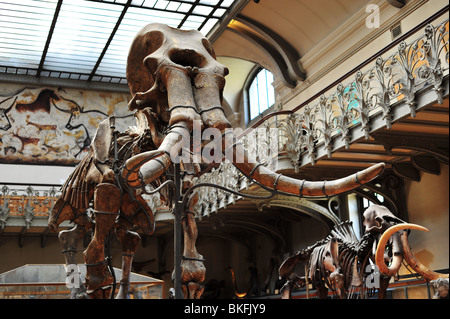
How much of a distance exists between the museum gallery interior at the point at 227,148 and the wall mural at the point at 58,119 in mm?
73

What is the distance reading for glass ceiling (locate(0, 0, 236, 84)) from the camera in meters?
15.6

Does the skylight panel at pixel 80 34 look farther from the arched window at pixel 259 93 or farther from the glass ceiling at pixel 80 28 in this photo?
the arched window at pixel 259 93

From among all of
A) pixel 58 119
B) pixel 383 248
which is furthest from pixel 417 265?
pixel 58 119

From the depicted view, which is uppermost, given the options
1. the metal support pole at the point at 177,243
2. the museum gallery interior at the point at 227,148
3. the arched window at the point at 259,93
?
the arched window at the point at 259,93

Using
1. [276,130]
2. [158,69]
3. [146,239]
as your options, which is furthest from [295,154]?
[146,239]

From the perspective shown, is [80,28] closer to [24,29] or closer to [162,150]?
[24,29]

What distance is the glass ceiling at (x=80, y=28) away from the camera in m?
15.6

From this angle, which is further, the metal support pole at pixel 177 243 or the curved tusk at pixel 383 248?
the curved tusk at pixel 383 248

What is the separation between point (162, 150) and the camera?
3.06 meters

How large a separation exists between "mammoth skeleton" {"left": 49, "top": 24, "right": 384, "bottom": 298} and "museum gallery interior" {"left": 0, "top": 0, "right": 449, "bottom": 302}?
13 mm

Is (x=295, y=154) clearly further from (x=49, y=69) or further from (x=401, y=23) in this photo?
(x=49, y=69)

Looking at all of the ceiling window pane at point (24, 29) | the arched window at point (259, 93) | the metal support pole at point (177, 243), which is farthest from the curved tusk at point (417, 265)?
the ceiling window pane at point (24, 29)

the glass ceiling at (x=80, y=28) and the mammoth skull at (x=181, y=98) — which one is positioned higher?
the glass ceiling at (x=80, y=28)

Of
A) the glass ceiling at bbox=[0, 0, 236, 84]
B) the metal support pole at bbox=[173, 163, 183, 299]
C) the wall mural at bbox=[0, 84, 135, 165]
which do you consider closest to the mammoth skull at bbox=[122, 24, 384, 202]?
the metal support pole at bbox=[173, 163, 183, 299]
